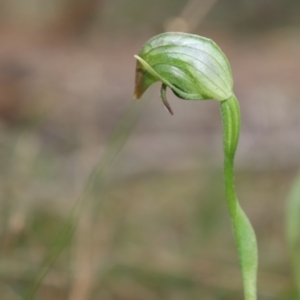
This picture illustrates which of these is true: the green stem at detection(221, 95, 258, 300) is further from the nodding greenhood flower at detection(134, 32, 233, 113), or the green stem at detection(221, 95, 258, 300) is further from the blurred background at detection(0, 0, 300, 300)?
the blurred background at detection(0, 0, 300, 300)

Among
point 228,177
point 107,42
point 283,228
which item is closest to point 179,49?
point 228,177

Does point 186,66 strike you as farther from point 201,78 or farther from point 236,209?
point 236,209

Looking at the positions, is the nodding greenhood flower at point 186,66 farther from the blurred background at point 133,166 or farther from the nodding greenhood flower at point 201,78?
the blurred background at point 133,166

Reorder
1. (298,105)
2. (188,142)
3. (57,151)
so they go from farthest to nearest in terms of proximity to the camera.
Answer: (298,105) < (188,142) < (57,151)

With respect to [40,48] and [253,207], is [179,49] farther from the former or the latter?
[40,48]

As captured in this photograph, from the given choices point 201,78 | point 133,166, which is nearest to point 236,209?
point 201,78

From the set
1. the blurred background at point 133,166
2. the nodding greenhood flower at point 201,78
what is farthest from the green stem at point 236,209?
the blurred background at point 133,166

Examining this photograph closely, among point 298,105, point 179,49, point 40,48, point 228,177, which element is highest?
point 179,49
